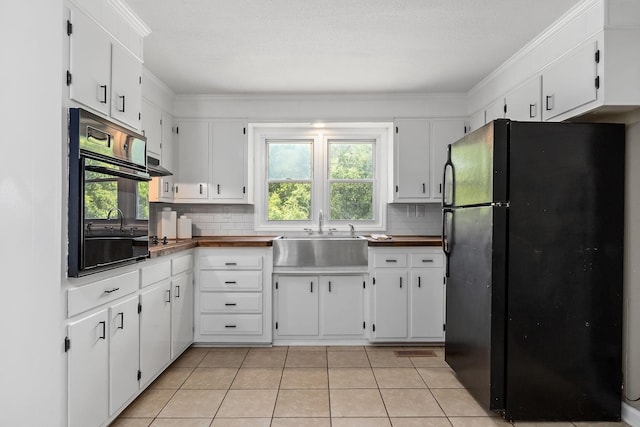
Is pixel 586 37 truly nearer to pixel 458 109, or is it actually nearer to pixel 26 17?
pixel 458 109

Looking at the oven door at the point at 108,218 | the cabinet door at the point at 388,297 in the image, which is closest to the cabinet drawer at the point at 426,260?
the cabinet door at the point at 388,297

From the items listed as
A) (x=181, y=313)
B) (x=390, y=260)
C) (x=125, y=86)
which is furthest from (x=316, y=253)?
(x=125, y=86)

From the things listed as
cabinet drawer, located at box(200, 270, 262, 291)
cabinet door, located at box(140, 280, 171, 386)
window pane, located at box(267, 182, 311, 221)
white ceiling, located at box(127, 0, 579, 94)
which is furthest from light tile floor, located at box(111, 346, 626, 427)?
white ceiling, located at box(127, 0, 579, 94)

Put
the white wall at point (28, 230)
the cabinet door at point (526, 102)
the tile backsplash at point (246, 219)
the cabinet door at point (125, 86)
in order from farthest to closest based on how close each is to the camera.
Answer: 1. the tile backsplash at point (246, 219)
2. the cabinet door at point (526, 102)
3. the cabinet door at point (125, 86)
4. the white wall at point (28, 230)

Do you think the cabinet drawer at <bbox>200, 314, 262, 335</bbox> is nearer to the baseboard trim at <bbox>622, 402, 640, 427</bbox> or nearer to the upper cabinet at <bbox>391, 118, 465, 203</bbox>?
the upper cabinet at <bbox>391, 118, 465, 203</bbox>

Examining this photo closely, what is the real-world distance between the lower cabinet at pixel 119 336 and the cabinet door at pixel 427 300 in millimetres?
2017

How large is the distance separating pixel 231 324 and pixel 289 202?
1.44 meters

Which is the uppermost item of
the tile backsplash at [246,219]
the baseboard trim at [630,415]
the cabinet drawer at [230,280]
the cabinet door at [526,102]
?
the cabinet door at [526,102]

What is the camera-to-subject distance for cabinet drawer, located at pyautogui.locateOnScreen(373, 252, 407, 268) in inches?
148

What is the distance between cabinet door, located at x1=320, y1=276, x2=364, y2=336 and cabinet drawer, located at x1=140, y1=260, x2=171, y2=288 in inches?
53.6

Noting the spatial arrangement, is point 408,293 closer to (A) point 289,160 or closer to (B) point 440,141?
(B) point 440,141

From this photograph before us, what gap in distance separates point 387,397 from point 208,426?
113 cm

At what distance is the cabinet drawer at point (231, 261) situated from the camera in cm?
373

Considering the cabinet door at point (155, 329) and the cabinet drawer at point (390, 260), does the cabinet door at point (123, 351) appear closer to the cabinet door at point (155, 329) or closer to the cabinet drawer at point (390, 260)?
the cabinet door at point (155, 329)
